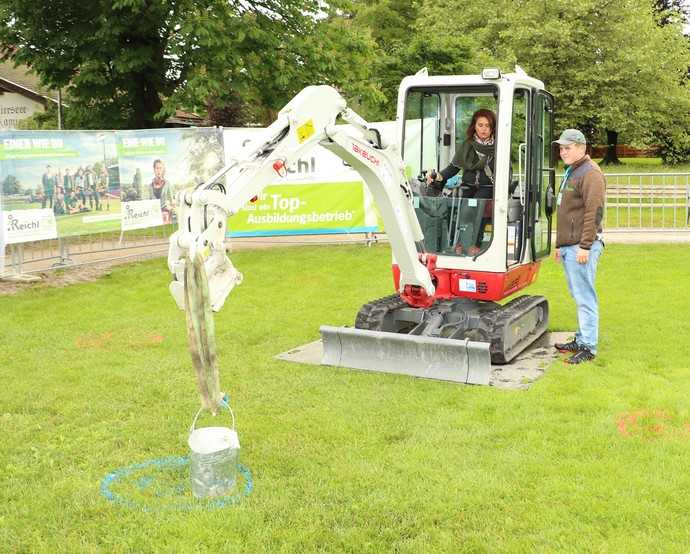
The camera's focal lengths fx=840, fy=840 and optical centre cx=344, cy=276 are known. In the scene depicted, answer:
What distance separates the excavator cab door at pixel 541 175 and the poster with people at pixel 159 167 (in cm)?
722

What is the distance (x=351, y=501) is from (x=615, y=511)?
1539 millimetres

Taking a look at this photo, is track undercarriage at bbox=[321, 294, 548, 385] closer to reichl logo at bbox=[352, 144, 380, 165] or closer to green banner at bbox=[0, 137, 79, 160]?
reichl logo at bbox=[352, 144, 380, 165]

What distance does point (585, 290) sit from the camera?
8047mm

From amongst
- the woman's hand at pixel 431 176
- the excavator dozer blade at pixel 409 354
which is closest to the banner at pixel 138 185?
the woman's hand at pixel 431 176

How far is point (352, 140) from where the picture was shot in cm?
695

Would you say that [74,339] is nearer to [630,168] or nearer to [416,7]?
[630,168]

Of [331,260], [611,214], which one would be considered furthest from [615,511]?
[611,214]

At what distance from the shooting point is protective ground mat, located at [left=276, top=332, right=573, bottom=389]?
7.46 m

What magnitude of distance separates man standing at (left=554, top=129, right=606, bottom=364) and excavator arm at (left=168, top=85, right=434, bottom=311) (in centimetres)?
137

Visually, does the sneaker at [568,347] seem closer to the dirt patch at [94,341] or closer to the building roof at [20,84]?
the dirt patch at [94,341]

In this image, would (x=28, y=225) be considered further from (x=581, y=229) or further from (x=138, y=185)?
(x=581, y=229)

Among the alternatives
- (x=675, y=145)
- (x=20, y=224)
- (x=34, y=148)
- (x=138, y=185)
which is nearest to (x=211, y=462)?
(x=20, y=224)

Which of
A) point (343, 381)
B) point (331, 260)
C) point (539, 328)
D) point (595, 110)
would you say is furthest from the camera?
point (595, 110)

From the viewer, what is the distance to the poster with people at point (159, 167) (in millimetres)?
13539
